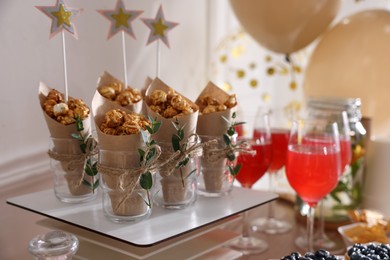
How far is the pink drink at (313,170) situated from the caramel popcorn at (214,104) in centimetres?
25

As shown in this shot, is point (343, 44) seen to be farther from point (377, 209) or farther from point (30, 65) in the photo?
point (30, 65)

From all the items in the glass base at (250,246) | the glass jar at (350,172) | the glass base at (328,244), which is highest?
the glass jar at (350,172)

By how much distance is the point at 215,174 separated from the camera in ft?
3.42

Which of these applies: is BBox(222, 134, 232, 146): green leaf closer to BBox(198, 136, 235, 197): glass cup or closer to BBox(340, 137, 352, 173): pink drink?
BBox(198, 136, 235, 197): glass cup

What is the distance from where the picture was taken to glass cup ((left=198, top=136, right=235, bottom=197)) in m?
1.02

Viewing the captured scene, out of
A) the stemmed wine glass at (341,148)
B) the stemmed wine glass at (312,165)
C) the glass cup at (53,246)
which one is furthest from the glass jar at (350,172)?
the glass cup at (53,246)

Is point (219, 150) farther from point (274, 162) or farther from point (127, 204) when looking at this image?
point (274, 162)


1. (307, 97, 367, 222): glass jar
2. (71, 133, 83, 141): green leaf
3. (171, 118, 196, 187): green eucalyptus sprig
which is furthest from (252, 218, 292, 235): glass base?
(71, 133, 83, 141): green leaf

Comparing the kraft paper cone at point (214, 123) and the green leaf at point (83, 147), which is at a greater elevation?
the kraft paper cone at point (214, 123)

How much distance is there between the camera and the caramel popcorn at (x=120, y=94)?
102 centimetres

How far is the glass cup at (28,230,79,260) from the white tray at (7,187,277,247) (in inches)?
2.8

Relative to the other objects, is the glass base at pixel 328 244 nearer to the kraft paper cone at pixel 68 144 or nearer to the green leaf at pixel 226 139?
the green leaf at pixel 226 139

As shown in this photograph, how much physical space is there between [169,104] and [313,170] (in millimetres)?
408

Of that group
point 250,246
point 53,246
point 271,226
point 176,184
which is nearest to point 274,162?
point 271,226
